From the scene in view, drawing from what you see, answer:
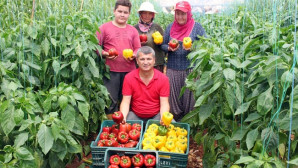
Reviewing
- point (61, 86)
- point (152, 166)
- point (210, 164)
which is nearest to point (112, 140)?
point (152, 166)

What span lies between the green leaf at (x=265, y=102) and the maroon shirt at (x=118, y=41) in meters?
2.27

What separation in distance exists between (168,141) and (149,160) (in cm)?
39

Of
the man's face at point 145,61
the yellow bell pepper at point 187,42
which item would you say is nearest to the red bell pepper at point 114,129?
the man's face at point 145,61

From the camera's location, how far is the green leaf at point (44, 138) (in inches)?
79.9

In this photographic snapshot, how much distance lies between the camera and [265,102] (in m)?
1.78

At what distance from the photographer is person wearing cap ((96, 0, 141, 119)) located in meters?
3.69

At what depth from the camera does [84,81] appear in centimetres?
310

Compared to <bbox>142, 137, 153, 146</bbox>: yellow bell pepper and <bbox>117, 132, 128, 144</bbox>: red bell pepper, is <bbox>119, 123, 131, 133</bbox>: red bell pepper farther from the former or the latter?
<bbox>142, 137, 153, 146</bbox>: yellow bell pepper

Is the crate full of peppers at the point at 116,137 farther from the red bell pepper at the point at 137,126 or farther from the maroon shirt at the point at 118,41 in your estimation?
the maroon shirt at the point at 118,41

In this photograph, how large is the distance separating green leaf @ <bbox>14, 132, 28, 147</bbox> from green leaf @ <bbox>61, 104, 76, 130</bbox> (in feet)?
1.24

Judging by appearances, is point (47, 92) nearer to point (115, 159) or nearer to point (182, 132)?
point (115, 159)

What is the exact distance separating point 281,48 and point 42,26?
7.22 ft

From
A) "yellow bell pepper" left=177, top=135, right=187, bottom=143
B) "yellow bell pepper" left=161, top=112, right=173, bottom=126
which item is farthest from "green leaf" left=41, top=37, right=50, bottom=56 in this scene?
"yellow bell pepper" left=177, top=135, right=187, bottom=143

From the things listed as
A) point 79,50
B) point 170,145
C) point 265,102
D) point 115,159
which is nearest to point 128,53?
point 79,50
